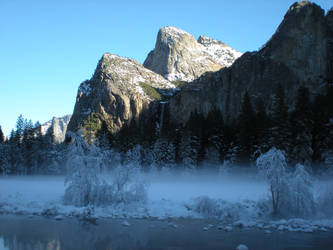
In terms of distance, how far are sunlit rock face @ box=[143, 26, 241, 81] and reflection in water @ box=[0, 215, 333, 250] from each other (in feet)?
485

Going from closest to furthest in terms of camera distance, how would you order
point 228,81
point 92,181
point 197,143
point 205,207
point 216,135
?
point 205,207 < point 92,181 < point 216,135 < point 197,143 < point 228,81

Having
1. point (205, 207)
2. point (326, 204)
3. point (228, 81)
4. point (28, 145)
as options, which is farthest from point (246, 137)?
point (228, 81)

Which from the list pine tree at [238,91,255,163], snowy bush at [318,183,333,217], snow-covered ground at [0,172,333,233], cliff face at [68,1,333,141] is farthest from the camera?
cliff face at [68,1,333,141]

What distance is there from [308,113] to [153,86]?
97.2m

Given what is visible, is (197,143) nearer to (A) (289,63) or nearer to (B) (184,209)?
(B) (184,209)

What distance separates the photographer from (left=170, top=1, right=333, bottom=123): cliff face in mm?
69625

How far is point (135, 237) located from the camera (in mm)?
13805

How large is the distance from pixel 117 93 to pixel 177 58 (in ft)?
239

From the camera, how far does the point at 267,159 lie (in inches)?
723

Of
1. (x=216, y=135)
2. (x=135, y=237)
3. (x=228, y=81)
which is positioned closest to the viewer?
(x=135, y=237)

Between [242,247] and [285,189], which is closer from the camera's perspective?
[242,247]

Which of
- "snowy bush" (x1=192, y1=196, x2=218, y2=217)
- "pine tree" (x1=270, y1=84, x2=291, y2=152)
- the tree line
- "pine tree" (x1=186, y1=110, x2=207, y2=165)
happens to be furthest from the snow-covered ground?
the tree line

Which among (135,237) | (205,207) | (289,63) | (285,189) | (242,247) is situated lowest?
(135,237)

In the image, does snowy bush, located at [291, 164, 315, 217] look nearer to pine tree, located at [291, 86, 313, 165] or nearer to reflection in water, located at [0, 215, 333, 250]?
reflection in water, located at [0, 215, 333, 250]
